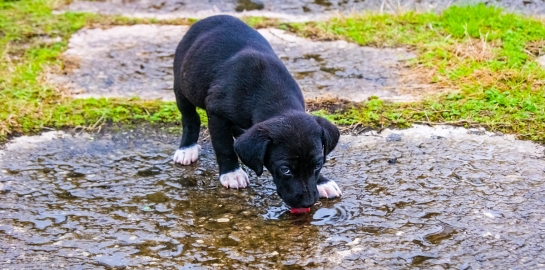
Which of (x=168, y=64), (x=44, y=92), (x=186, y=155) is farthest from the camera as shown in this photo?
(x=168, y=64)

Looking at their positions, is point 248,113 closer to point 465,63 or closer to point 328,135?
point 328,135

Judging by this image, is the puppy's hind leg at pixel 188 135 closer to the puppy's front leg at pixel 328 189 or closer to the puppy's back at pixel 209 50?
the puppy's back at pixel 209 50

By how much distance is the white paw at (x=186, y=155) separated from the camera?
5.20m

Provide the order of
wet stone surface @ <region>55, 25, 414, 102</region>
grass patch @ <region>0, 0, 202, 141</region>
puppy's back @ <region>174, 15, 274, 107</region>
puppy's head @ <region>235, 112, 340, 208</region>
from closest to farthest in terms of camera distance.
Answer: puppy's head @ <region>235, 112, 340, 208</region>
puppy's back @ <region>174, 15, 274, 107</region>
grass patch @ <region>0, 0, 202, 141</region>
wet stone surface @ <region>55, 25, 414, 102</region>

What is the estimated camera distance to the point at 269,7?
32.1 ft

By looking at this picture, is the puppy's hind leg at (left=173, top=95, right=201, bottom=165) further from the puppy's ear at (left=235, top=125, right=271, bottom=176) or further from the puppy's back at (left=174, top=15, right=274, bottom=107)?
the puppy's ear at (left=235, top=125, right=271, bottom=176)

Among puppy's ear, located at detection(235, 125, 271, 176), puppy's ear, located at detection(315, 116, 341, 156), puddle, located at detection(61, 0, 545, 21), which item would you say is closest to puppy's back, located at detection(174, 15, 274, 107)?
puppy's ear, located at detection(235, 125, 271, 176)

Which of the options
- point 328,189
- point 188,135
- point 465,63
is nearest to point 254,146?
point 328,189

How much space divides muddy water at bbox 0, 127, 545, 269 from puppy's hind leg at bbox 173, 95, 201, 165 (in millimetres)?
95

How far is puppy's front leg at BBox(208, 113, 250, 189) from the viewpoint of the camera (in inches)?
188

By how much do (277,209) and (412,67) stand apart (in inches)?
130

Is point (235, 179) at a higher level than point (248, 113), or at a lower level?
lower

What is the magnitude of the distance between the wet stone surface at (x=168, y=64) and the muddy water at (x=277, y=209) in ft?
3.91

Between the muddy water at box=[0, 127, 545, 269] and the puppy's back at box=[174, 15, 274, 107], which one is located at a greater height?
the puppy's back at box=[174, 15, 274, 107]
